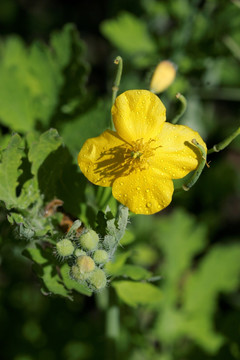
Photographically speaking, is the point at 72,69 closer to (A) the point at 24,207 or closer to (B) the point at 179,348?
(A) the point at 24,207

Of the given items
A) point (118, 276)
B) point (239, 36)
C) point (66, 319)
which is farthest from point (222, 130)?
point (118, 276)

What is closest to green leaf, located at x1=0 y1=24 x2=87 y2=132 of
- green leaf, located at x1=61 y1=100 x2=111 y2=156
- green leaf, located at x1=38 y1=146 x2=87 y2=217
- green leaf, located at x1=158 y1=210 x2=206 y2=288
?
green leaf, located at x1=61 y1=100 x2=111 y2=156

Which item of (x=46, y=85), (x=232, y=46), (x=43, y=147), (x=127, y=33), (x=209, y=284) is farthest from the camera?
(x=209, y=284)

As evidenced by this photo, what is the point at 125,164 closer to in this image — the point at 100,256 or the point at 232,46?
the point at 100,256

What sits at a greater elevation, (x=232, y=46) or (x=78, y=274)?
(x=78, y=274)

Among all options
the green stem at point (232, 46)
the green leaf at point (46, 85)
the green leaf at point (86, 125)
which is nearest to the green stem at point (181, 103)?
the green leaf at point (86, 125)

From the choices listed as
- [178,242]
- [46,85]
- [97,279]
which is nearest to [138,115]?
[97,279]

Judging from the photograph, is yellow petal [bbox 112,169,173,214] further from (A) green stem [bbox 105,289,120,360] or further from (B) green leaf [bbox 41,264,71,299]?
(A) green stem [bbox 105,289,120,360]
